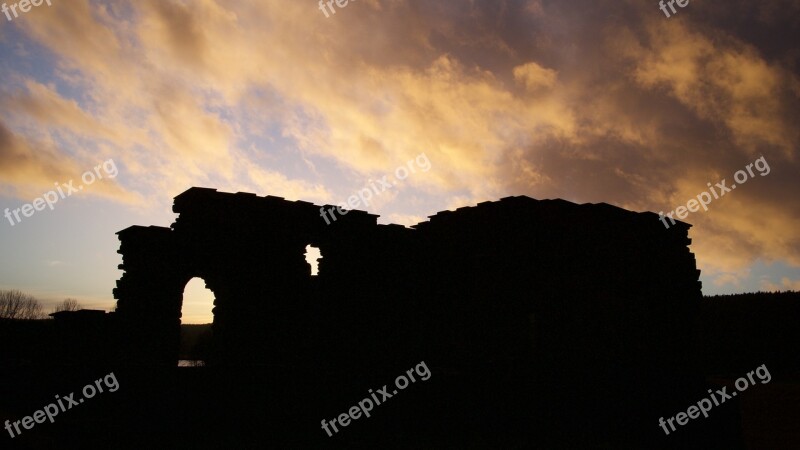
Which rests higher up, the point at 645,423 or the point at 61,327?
the point at 61,327

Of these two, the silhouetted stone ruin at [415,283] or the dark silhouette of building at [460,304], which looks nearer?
the dark silhouette of building at [460,304]

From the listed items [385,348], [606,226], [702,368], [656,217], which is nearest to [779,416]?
[702,368]

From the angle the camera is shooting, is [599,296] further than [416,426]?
Yes

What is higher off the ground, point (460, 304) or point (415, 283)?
point (415, 283)

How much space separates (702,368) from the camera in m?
17.6

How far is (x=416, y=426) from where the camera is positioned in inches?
449

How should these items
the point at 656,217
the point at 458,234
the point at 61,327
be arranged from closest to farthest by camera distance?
the point at 61,327 < the point at 458,234 < the point at 656,217

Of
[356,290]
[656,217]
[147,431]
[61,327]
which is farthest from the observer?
[656,217]

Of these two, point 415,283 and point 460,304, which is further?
point 415,283

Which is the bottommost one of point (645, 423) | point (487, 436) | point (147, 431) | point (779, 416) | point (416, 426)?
point (779, 416)

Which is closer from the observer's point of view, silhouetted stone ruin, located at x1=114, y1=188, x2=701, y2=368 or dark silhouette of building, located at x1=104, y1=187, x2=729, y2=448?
dark silhouette of building, located at x1=104, y1=187, x2=729, y2=448

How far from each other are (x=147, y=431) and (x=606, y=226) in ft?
48.9

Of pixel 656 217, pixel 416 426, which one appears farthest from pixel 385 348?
pixel 656 217

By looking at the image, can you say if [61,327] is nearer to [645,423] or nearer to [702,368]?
[645,423]
